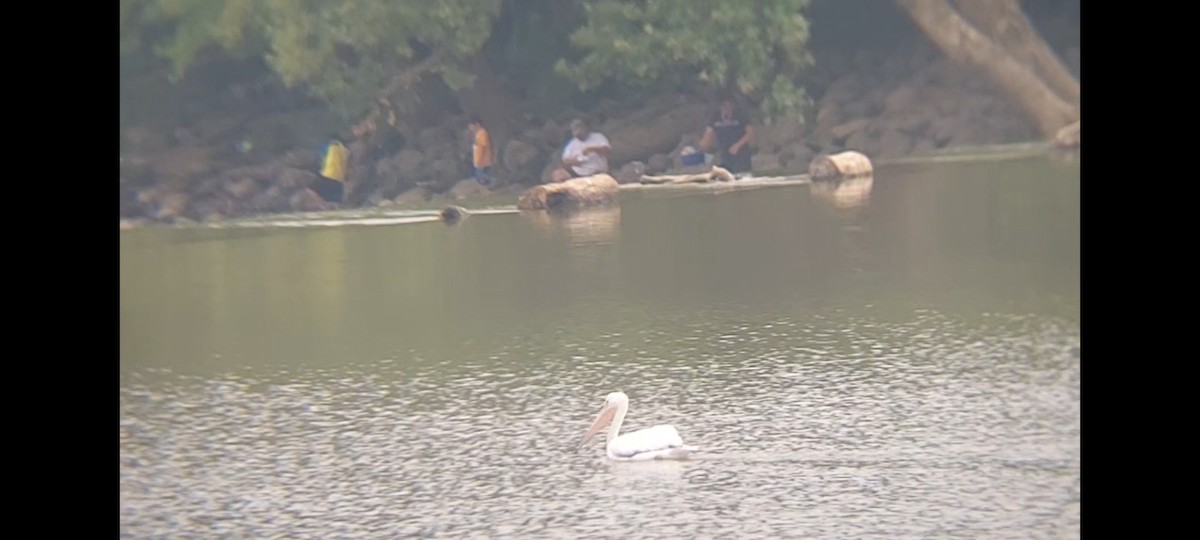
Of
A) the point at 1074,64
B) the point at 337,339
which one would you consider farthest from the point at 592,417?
the point at 1074,64

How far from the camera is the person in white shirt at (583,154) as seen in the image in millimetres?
12180

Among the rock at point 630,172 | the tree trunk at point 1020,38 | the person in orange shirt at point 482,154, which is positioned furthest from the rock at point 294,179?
the tree trunk at point 1020,38

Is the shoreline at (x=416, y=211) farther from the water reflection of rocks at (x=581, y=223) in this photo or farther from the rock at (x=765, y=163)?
the water reflection of rocks at (x=581, y=223)

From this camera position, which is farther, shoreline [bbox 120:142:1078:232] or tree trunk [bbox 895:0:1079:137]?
tree trunk [bbox 895:0:1079:137]

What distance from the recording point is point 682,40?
488 inches

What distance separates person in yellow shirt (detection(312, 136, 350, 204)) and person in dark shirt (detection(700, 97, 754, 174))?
7.24 ft

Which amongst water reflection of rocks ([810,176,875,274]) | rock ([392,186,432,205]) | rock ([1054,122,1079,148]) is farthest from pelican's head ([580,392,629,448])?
rock ([1054,122,1079,148])

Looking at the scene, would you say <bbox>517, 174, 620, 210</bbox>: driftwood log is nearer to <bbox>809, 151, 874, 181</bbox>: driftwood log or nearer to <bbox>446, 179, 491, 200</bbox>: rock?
<bbox>446, 179, 491, 200</bbox>: rock

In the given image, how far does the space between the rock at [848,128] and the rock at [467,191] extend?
231cm

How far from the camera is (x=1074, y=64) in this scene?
12.6 metres

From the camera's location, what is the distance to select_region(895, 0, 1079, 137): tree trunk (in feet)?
41.3

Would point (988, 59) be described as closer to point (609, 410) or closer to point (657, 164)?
point (657, 164)

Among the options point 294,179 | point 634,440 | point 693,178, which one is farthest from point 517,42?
point 634,440
